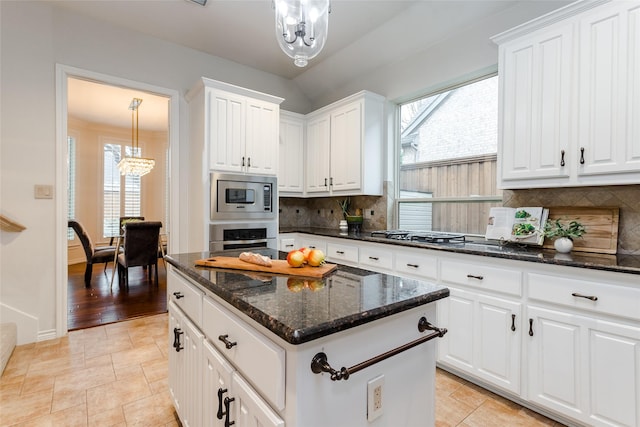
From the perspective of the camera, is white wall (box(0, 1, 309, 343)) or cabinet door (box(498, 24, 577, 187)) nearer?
cabinet door (box(498, 24, 577, 187))

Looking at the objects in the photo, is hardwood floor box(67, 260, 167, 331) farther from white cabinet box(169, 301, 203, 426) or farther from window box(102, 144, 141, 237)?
white cabinet box(169, 301, 203, 426)

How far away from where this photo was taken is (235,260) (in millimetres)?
1458

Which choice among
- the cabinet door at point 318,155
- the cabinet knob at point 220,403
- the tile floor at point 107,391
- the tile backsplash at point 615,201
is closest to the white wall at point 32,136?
the tile floor at point 107,391

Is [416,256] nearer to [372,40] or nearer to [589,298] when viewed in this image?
[589,298]

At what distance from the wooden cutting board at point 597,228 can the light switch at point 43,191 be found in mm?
4102

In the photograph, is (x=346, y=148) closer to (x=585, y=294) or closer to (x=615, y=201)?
(x=615, y=201)

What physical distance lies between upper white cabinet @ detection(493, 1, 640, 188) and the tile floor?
143 cm

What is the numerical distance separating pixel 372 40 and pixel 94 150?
233 inches

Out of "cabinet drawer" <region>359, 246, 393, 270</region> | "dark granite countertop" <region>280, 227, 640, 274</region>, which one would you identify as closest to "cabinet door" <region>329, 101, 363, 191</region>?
"cabinet drawer" <region>359, 246, 393, 270</region>

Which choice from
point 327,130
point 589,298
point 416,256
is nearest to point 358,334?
point 589,298

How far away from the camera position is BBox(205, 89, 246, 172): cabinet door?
3064 millimetres

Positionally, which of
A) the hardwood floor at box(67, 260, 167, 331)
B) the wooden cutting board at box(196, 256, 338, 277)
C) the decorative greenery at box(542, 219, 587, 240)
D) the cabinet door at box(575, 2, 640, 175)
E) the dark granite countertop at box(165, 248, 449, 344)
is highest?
the cabinet door at box(575, 2, 640, 175)

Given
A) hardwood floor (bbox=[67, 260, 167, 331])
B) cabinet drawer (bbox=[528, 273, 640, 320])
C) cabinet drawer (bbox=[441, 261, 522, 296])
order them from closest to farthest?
cabinet drawer (bbox=[528, 273, 640, 320]), cabinet drawer (bbox=[441, 261, 522, 296]), hardwood floor (bbox=[67, 260, 167, 331])

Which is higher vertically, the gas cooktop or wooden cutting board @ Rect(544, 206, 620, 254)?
wooden cutting board @ Rect(544, 206, 620, 254)
